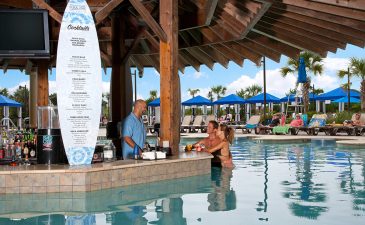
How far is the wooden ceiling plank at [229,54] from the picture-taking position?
12.6m

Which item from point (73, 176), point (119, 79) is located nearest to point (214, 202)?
point (73, 176)

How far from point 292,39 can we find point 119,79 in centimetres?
381

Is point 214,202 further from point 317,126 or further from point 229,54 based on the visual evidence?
point 317,126

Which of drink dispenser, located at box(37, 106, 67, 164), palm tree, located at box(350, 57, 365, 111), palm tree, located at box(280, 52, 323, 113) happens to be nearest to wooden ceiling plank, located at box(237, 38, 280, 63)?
drink dispenser, located at box(37, 106, 67, 164)

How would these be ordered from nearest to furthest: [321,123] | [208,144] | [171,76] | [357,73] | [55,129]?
[55,129] → [171,76] → [208,144] → [321,123] → [357,73]

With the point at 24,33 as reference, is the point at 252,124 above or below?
below

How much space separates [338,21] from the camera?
872cm

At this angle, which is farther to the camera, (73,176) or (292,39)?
(292,39)

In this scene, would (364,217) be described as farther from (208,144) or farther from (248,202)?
(208,144)

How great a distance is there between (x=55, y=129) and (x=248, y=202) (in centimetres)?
278

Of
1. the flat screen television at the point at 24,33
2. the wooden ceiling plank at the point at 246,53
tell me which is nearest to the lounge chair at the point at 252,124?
the wooden ceiling plank at the point at 246,53

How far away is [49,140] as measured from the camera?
22.4ft

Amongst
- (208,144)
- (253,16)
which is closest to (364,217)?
(253,16)

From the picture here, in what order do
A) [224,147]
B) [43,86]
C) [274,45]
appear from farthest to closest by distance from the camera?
1. [43,86]
2. [274,45]
3. [224,147]
